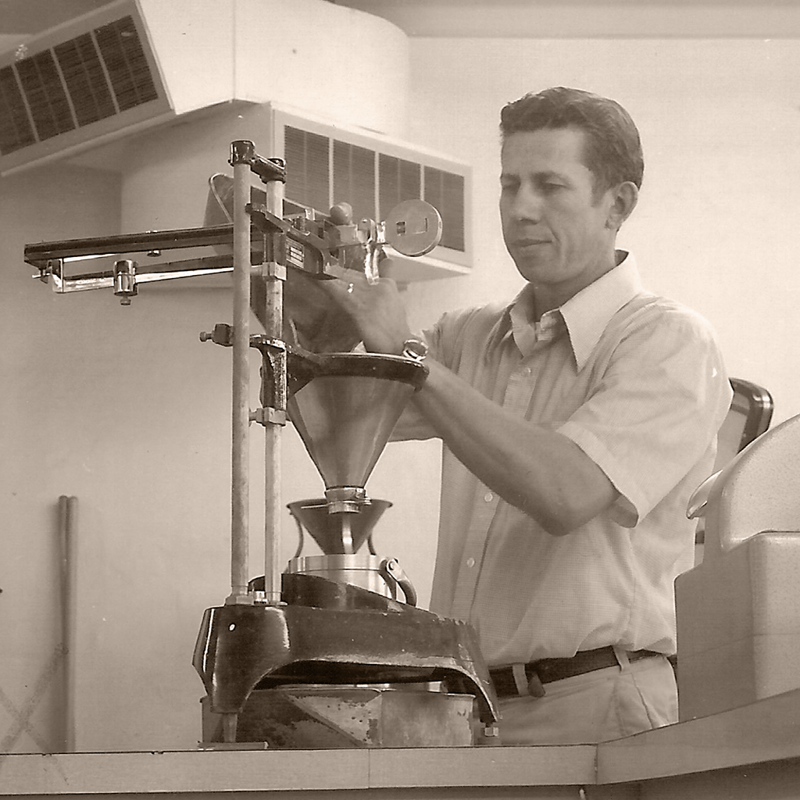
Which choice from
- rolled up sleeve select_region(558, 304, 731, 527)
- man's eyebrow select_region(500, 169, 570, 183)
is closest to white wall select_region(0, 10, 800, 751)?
man's eyebrow select_region(500, 169, 570, 183)

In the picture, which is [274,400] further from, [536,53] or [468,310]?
[536,53]

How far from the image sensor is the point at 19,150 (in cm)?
244

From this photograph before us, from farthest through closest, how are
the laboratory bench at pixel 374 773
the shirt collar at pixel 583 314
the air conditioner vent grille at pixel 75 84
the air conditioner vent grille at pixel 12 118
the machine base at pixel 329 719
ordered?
the air conditioner vent grille at pixel 12 118, the air conditioner vent grille at pixel 75 84, the shirt collar at pixel 583 314, the machine base at pixel 329 719, the laboratory bench at pixel 374 773

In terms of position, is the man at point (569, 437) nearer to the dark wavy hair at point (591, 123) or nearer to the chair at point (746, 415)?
the dark wavy hair at point (591, 123)

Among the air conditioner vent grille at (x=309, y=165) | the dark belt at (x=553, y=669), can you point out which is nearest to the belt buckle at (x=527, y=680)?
the dark belt at (x=553, y=669)

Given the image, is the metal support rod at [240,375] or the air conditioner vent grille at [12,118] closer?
the metal support rod at [240,375]

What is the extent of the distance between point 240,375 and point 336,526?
0.19 m

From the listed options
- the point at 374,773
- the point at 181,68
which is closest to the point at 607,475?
the point at 374,773

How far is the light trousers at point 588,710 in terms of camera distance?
128cm

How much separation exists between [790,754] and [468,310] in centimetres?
109

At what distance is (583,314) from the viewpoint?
4.85 ft

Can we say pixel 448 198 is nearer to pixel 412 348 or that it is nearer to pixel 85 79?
pixel 85 79

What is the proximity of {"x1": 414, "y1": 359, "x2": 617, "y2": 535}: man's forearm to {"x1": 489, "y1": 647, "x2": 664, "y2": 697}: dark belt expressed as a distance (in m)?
0.13

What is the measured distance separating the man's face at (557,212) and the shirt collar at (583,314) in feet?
0.08
